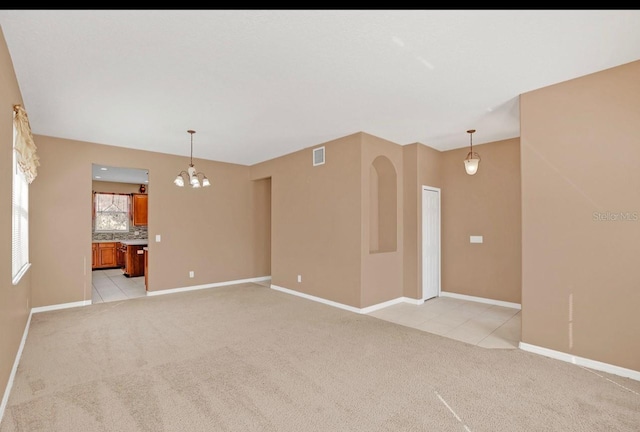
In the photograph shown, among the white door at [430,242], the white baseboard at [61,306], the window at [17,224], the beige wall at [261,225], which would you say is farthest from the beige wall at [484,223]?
the white baseboard at [61,306]

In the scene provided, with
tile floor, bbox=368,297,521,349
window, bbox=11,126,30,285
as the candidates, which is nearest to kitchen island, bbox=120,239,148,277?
window, bbox=11,126,30,285

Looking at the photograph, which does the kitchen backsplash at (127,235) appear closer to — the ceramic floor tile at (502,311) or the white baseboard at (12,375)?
the white baseboard at (12,375)

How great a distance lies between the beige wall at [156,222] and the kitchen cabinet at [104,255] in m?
4.75

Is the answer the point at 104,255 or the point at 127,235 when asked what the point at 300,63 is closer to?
the point at 104,255

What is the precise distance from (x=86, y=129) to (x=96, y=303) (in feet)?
9.48

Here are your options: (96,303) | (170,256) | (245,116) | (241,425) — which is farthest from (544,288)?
(96,303)

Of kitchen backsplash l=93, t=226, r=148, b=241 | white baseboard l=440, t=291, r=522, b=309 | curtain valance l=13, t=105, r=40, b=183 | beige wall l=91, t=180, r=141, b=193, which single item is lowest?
white baseboard l=440, t=291, r=522, b=309

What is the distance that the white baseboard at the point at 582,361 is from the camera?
272cm

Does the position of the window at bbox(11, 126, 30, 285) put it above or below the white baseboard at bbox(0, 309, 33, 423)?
above

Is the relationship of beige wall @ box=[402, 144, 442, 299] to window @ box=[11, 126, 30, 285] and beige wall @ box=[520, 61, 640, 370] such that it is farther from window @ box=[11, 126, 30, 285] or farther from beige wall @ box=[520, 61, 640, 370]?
window @ box=[11, 126, 30, 285]

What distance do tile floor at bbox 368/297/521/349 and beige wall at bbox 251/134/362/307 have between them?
0.78 m

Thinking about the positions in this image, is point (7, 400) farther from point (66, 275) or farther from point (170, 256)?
point (170, 256)

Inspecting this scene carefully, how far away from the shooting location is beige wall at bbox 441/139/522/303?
5.05 meters

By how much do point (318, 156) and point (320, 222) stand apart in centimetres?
115
